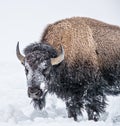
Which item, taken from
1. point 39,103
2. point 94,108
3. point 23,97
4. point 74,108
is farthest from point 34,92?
point 23,97

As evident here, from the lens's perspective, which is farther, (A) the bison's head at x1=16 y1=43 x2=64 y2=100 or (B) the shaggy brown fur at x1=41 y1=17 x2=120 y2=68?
(B) the shaggy brown fur at x1=41 y1=17 x2=120 y2=68

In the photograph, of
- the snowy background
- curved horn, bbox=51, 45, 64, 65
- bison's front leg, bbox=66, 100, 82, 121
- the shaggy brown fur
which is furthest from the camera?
the shaggy brown fur

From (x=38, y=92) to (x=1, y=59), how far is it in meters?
15.3

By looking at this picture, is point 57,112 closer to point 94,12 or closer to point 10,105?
point 10,105

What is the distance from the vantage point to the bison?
9.91 meters

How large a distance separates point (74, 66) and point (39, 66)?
41.4 inches

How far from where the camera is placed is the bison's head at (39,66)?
30.5ft

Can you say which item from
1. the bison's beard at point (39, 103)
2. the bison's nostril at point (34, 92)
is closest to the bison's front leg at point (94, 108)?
the bison's beard at point (39, 103)

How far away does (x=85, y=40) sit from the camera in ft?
34.9

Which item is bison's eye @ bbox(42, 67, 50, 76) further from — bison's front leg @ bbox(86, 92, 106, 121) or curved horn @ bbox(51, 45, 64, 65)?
bison's front leg @ bbox(86, 92, 106, 121)

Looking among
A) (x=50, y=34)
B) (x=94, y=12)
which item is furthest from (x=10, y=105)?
(x=94, y=12)

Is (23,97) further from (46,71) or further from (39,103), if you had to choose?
(46,71)

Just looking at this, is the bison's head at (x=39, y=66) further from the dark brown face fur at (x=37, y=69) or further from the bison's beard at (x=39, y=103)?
the bison's beard at (x=39, y=103)

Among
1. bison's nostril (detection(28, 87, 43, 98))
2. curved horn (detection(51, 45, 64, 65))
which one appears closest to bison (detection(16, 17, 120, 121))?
curved horn (detection(51, 45, 64, 65))
